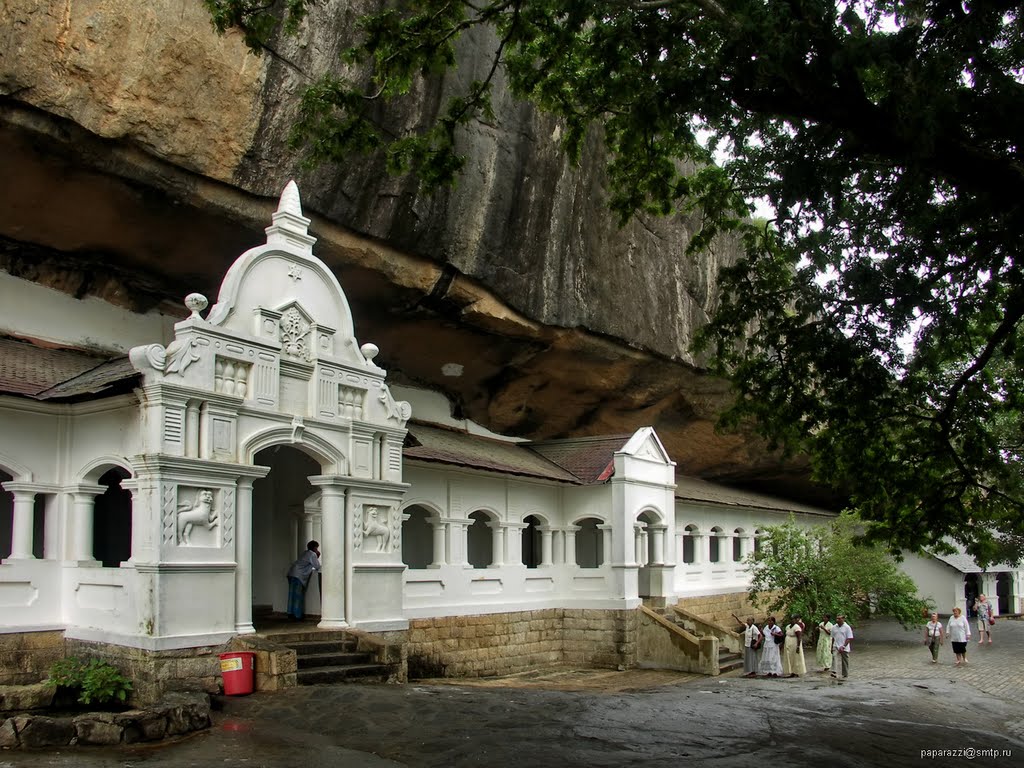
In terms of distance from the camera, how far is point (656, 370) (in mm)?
25359

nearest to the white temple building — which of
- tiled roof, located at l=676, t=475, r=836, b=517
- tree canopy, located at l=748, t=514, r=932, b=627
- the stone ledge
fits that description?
the stone ledge

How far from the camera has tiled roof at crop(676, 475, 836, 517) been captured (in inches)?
1111

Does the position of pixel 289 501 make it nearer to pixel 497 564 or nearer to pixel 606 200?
pixel 497 564

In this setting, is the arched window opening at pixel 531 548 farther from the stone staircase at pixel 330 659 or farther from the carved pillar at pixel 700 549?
the stone staircase at pixel 330 659

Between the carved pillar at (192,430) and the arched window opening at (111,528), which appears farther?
the arched window opening at (111,528)

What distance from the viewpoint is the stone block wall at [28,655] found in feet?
41.8

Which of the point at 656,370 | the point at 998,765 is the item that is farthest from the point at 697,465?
the point at 998,765

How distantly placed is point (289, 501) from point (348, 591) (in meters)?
3.92

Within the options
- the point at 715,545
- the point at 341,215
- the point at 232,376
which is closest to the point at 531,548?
the point at 715,545

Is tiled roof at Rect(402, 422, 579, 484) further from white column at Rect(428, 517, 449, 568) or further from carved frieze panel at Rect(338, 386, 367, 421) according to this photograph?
carved frieze panel at Rect(338, 386, 367, 421)

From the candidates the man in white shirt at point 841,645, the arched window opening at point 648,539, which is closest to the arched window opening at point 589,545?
the arched window opening at point 648,539

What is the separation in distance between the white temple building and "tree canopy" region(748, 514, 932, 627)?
5.34 m

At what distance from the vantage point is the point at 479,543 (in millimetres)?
23500

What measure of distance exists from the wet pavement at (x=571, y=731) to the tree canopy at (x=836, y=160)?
2.63m
